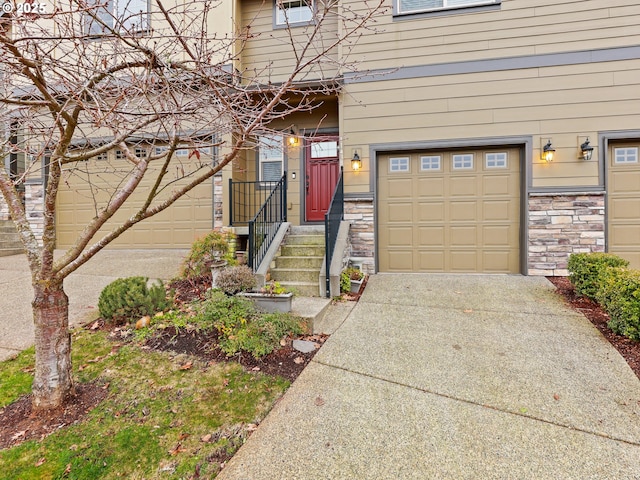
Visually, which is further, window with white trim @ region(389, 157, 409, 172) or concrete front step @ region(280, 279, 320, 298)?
window with white trim @ region(389, 157, 409, 172)

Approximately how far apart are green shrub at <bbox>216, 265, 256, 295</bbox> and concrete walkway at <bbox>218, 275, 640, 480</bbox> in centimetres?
125

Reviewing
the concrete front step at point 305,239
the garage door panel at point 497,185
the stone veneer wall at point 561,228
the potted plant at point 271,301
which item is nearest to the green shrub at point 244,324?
the potted plant at point 271,301

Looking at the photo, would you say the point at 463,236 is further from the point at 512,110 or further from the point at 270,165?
the point at 270,165

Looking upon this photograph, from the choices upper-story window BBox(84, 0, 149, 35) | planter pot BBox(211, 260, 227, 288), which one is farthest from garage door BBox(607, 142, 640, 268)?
upper-story window BBox(84, 0, 149, 35)

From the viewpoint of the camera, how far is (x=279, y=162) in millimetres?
7309

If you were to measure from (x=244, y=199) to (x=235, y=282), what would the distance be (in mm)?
3606

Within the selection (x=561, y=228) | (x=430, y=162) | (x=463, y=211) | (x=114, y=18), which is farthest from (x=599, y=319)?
(x=114, y=18)

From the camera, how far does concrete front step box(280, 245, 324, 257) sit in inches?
207

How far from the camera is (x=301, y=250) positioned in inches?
209

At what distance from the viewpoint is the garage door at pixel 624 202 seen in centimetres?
534

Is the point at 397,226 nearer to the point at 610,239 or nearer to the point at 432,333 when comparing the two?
the point at 432,333

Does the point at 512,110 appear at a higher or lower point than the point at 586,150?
higher

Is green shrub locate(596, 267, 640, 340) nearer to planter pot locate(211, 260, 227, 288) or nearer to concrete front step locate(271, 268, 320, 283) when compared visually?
concrete front step locate(271, 268, 320, 283)

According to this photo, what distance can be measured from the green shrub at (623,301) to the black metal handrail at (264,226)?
14.4ft
